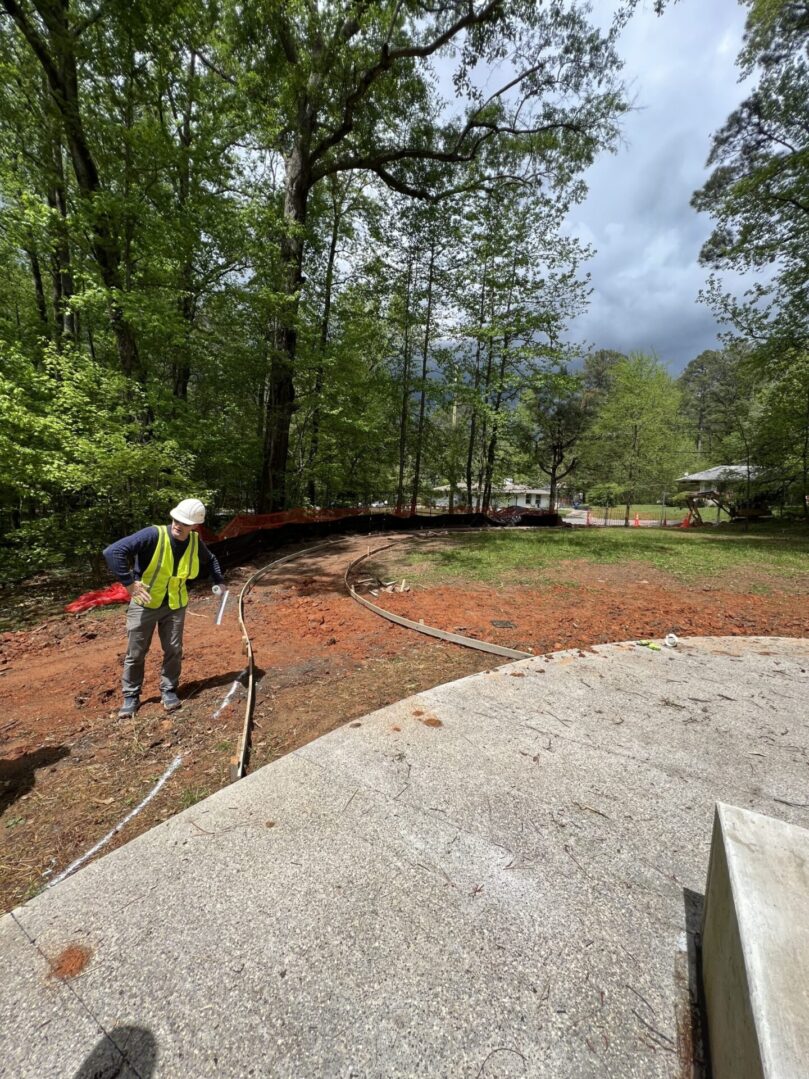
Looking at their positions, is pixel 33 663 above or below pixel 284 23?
below

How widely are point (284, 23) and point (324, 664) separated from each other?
16877mm

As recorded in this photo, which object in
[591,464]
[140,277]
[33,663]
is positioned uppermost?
[140,277]

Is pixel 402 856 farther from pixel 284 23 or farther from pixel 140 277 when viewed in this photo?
pixel 284 23

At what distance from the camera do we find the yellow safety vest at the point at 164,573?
12.3 ft

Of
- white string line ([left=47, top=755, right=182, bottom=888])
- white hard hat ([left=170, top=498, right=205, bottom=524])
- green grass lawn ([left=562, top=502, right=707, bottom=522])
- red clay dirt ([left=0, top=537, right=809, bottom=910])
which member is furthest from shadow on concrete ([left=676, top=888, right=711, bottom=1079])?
green grass lawn ([left=562, top=502, right=707, bottom=522])

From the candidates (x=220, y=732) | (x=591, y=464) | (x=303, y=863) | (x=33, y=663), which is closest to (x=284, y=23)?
(x=33, y=663)

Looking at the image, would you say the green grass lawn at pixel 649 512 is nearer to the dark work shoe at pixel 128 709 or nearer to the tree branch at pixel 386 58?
the tree branch at pixel 386 58

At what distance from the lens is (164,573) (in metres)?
3.79

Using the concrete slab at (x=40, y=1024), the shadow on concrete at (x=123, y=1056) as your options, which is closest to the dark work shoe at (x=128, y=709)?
the concrete slab at (x=40, y=1024)

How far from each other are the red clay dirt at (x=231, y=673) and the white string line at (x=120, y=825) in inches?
1.8

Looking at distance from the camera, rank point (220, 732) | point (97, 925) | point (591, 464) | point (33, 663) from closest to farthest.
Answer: point (97, 925), point (220, 732), point (33, 663), point (591, 464)

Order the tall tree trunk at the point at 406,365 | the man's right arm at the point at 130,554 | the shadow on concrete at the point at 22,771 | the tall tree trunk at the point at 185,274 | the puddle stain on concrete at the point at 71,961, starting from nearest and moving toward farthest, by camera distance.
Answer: the puddle stain on concrete at the point at 71,961 < the shadow on concrete at the point at 22,771 < the man's right arm at the point at 130,554 < the tall tree trunk at the point at 185,274 < the tall tree trunk at the point at 406,365

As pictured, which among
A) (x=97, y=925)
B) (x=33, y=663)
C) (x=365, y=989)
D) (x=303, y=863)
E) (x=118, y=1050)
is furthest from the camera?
(x=33, y=663)

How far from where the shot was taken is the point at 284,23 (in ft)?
37.8
